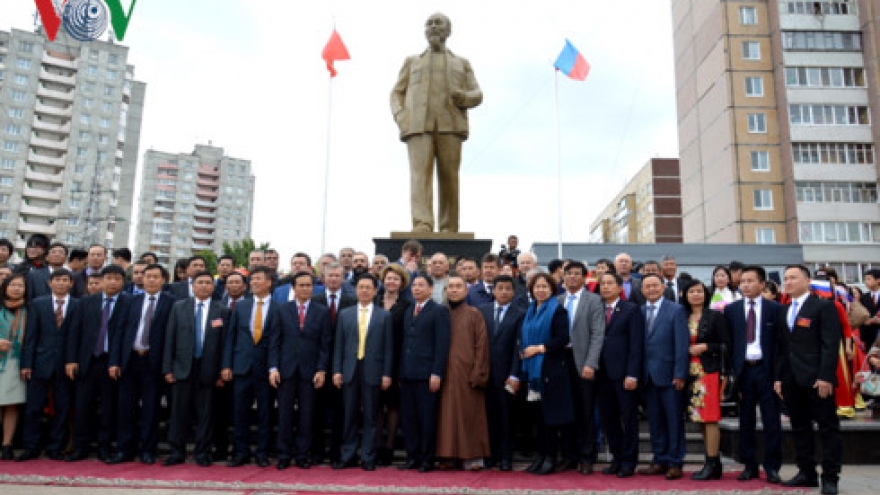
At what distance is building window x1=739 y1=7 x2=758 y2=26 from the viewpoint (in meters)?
41.3

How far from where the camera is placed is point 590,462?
5820 mm

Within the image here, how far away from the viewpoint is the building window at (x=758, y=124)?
40.3m

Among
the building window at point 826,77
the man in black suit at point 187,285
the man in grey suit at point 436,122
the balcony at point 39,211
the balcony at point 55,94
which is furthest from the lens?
the balcony at point 55,94

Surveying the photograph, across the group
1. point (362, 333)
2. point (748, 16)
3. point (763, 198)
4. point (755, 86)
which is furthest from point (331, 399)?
point (748, 16)

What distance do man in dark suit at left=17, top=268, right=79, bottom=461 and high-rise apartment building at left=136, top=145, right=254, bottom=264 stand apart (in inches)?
3680

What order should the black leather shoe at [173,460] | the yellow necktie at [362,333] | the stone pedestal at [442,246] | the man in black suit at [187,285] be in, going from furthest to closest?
the stone pedestal at [442,246]
the man in black suit at [187,285]
the yellow necktie at [362,333]
the black leather shoe at [173,460]

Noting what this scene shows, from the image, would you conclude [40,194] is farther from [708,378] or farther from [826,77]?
[708,378]

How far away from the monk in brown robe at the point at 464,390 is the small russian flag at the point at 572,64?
12132 mm

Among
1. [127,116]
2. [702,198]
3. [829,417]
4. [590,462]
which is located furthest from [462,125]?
[127,116]

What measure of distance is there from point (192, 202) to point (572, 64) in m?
98.2

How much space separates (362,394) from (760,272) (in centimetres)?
395

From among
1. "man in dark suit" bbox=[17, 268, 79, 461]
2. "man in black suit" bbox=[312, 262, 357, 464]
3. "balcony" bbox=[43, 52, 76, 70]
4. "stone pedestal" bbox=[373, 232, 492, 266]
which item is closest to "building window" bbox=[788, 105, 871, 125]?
"stone pedestal" bbox=[373, 232, 492, 266]

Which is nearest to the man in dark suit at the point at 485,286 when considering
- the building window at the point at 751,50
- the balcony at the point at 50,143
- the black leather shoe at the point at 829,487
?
the black leather shoe at the point at 829,487

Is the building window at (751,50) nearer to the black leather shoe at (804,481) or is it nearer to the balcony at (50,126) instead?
the black leather shoe at (804,481)
